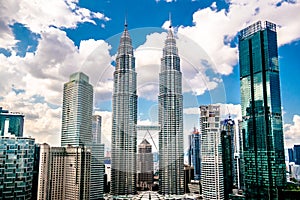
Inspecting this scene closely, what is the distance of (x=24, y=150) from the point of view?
14.9ft

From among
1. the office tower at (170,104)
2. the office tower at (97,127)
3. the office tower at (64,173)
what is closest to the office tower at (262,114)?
the office tower at (64,173)

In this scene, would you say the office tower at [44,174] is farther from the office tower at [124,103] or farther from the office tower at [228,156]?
the office tower at [228,156]

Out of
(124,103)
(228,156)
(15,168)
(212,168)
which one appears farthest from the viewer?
(228,156)

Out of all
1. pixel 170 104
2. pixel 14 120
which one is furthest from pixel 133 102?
pixel 14 120

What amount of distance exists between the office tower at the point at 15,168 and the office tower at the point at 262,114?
21.5ft

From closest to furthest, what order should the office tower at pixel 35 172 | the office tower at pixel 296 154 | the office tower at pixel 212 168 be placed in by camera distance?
the office tower at pixel 35 172 → the office tower at pixel 212 168 → the office tower at pixel 296 154

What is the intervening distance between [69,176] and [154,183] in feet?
8.55

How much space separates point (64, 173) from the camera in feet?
25.3

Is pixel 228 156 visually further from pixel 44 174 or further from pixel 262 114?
pixel 44 174

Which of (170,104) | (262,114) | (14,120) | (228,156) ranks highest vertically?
(262,114)

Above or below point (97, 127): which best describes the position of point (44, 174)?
below

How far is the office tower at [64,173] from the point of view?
7.25 m

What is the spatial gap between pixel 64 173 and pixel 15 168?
11.7 ft

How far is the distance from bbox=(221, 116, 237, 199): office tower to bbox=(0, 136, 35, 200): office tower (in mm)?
6320
